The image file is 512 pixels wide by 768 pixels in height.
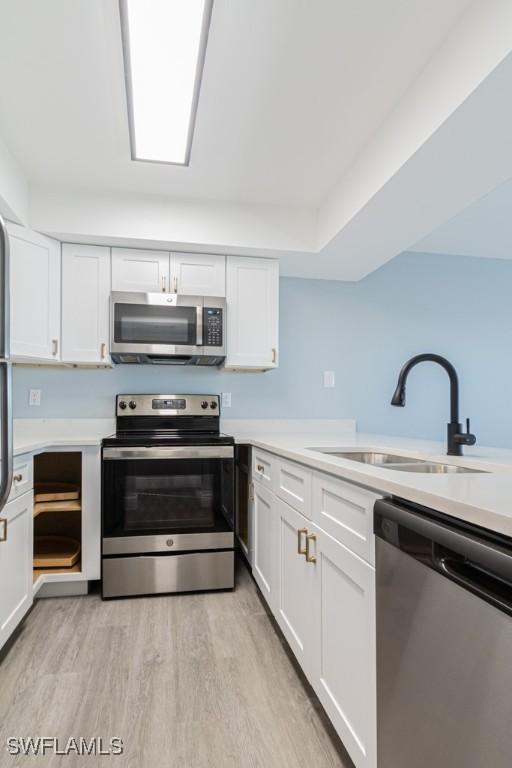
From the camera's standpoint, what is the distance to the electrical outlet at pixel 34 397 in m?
2.92

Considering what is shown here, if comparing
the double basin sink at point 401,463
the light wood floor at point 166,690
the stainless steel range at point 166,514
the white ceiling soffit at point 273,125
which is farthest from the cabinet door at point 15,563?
the white ceiling soffit at point 273,125

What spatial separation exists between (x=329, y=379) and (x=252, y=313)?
0.85 metres

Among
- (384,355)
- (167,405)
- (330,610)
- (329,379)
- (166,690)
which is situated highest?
(384,355)

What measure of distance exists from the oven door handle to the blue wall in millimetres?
632

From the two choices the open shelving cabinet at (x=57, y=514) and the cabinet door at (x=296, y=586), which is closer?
the cabinet door at (x=296, y=586)

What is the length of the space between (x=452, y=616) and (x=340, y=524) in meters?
0.54

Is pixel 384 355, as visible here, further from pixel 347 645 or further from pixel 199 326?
pixel 347 645

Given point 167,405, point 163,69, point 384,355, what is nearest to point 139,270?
point 167,405

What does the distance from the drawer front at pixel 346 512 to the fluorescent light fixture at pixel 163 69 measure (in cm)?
146

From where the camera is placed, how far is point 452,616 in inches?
31.3

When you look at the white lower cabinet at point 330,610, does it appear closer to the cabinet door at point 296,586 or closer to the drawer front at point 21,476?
the cabinet door at point 296,586

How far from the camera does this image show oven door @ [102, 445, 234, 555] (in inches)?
97.0

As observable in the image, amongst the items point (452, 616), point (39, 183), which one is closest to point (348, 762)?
point (452, 616)

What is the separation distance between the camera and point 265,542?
89.7 inches
